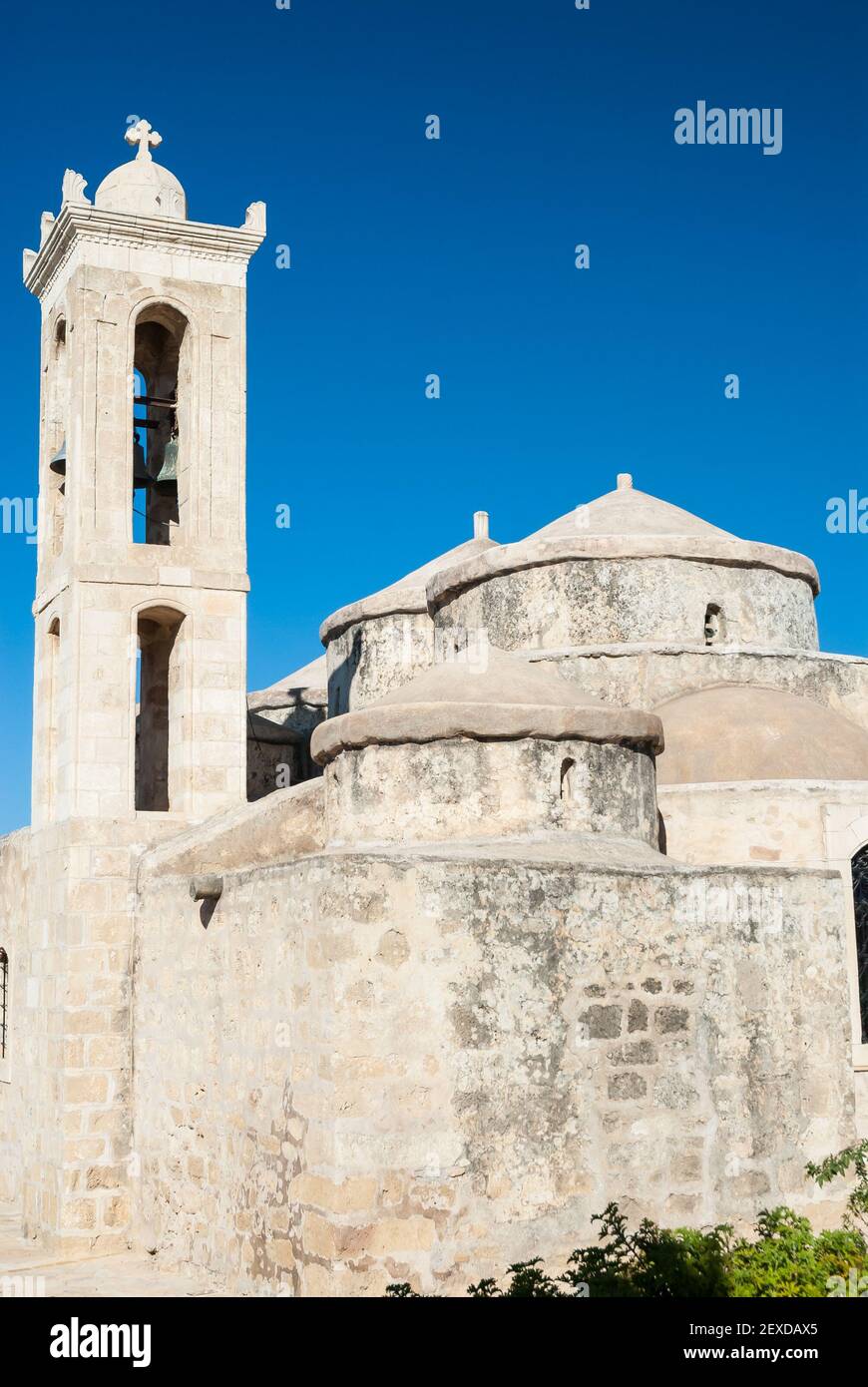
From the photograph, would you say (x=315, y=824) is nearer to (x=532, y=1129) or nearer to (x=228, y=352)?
(x=532, y=1129)

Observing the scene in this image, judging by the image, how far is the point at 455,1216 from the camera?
23.6 feet

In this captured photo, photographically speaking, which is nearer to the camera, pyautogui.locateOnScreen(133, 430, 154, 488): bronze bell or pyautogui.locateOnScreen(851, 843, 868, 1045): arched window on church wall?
pyautogui.locateOnScreen(851, 843, 868, 1045): arched window on church wall

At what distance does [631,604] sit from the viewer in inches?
460

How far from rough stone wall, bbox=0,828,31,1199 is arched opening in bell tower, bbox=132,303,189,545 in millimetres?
2856

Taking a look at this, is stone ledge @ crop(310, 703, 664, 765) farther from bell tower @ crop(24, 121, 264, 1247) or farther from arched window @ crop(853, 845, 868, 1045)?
bell tower @ crop(24, 121, 264, 1247)

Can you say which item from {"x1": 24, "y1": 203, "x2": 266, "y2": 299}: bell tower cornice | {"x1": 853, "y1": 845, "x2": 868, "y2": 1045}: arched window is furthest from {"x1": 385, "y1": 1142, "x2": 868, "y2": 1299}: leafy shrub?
{"x1": 24, "y1": 203, "x2": 266, "y2": 299}: bell tower cornice

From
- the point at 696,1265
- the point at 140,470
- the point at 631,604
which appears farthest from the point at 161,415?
the point at 696,1265

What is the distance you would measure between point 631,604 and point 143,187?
17.0 feet

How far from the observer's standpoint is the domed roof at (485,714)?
8266 millimetres

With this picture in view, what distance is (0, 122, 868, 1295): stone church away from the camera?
737 cm

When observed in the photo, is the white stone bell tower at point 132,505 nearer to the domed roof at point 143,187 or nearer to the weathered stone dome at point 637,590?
the domed roof at point 143,187

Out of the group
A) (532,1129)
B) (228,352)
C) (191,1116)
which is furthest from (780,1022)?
(228,352)

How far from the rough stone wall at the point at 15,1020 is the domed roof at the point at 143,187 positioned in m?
5.14
